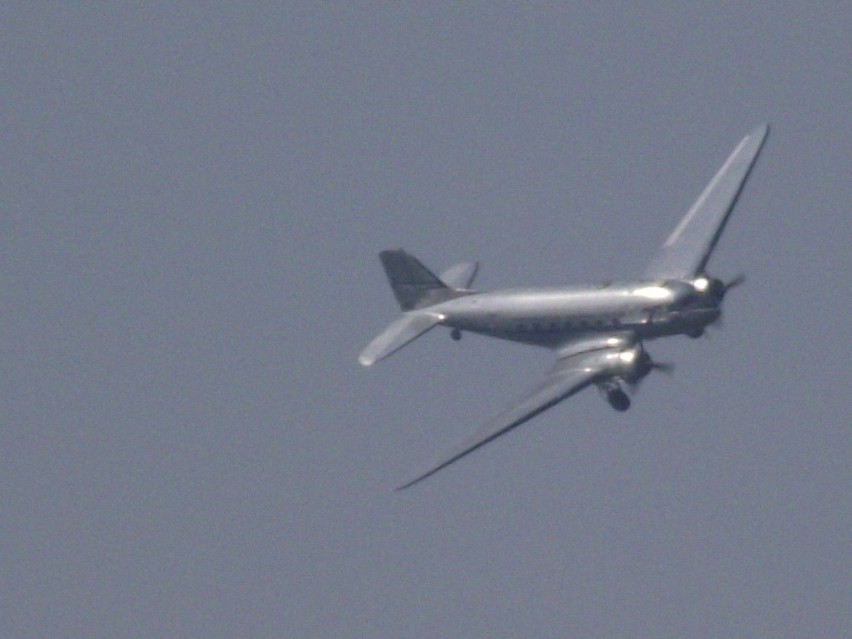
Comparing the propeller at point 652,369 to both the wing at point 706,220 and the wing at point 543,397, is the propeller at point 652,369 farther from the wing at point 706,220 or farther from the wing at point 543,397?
the wing at point 706,220

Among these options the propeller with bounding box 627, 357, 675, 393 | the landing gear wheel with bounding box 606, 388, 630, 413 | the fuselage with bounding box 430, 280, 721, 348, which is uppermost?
the fuselage with bounding box 430, 280, 721, 348

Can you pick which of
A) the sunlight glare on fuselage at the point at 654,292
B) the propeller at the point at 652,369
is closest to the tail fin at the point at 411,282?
the sunlight glare on fuselage at the point at 654,292

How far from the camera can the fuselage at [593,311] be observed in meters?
90.5

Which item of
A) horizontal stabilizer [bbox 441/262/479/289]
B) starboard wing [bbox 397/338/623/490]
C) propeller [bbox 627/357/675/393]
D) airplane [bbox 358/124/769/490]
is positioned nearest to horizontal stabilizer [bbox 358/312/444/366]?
airplane [bbox 358/124/769/490]

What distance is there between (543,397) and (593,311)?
6.34m

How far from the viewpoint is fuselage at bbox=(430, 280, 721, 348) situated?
9050 centimetres

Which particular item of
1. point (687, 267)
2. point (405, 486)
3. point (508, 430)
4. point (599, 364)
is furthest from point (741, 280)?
point (405, 486)

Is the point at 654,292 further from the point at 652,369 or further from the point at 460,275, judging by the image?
the point at 460,275

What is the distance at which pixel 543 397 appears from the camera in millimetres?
87812

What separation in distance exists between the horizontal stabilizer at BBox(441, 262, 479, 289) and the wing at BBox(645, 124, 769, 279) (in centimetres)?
1106

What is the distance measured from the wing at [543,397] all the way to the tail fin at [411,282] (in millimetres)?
11629

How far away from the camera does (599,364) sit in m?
89.6

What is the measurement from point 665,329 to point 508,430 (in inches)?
405

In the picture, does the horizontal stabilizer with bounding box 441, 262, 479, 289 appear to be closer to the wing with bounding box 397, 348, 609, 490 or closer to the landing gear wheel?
the wing with bounding box 397, 348, 609, 490
